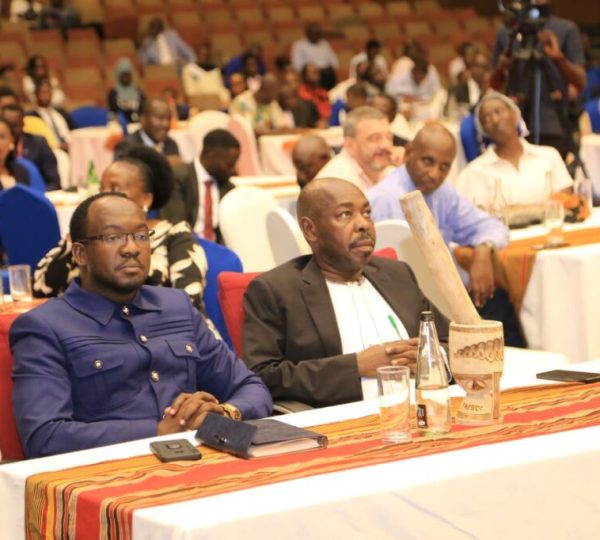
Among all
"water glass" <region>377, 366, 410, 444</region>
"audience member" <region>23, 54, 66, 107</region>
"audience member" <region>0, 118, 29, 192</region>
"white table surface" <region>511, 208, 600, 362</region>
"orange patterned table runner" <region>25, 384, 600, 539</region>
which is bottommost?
"white table surface" <region>511, 208, 600, 362</region>

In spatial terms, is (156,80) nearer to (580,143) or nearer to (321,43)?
(321,43)

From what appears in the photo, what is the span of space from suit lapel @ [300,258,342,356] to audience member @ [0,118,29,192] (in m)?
3.71

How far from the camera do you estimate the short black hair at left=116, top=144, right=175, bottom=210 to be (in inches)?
185

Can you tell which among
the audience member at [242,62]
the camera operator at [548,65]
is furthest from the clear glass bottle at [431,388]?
the audience member at [242,62]

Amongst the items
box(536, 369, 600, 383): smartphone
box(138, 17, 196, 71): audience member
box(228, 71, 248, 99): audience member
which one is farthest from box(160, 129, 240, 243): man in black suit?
box(138, 17, 196, 71): audience member

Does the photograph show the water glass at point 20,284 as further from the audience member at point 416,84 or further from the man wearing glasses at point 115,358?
the audience member at point 416,84

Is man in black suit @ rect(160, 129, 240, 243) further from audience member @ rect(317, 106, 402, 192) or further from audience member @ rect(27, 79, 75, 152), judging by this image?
audience member @ rect(27, 79, 75, 152)

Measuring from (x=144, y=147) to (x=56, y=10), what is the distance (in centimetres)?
1230

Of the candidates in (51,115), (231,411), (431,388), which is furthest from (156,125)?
(431,388)

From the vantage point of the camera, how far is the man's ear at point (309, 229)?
3910 millimetres

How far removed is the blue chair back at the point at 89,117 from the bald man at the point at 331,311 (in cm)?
947

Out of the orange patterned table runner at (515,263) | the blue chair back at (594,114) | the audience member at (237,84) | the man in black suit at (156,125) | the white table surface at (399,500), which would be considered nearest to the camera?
the white table surface at (399,500)

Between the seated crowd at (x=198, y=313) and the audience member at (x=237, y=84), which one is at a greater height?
the audience member at (x=237, y=84)

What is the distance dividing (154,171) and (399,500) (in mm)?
2612
